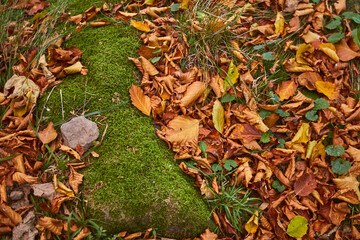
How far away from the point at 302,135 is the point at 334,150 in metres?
0.27

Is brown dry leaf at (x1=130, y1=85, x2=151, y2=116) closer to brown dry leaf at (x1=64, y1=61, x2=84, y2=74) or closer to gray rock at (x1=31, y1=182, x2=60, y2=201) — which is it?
brown dry leaf at (x1=64, y1=61, x2=84, y2=74)

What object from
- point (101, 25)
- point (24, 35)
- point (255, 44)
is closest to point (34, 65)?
point (24, 35)

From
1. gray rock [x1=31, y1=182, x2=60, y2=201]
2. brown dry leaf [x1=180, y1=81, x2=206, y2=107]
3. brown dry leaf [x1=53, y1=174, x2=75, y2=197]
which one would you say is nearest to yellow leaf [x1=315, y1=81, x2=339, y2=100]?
brown dry leaf [x1=180, y1=81, x2=206, y2=107]

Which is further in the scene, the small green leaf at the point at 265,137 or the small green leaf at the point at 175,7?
the small green leaf at the point at 175,7

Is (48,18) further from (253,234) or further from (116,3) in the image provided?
(253,234)

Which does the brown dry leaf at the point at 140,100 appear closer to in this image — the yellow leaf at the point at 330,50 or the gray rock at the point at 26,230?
the gray rock at the point at 26,230

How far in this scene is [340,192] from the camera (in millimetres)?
2033

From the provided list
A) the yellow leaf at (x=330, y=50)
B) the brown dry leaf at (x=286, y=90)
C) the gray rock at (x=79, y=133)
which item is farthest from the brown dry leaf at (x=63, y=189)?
the yellow leaf at (x=330, y=50)

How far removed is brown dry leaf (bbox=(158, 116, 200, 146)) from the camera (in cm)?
202

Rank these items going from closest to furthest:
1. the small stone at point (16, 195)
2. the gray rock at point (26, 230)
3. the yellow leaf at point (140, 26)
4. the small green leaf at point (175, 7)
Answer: the gray rock at point (26, 230), the small stone at point (16, 195), the yellow leaf at point (140, 26), the small green leaf at point (175, 7)

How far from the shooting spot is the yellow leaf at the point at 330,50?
2.40 m

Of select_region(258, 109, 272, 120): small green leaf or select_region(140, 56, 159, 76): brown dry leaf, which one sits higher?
select_region(140, 56, 159, 76): brown dry leaf

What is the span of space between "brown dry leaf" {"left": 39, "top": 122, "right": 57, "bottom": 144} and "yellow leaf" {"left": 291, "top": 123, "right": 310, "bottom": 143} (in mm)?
1935

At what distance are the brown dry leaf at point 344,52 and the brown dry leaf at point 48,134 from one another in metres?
2.66
